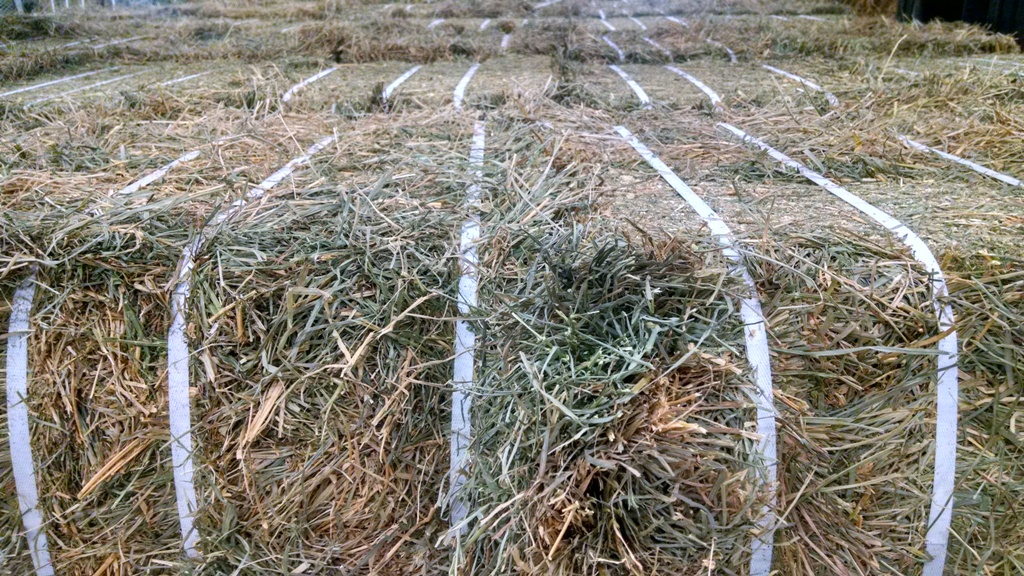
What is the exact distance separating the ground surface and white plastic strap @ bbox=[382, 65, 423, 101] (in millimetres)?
1251

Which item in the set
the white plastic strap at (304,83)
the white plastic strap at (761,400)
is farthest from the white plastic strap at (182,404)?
the white plastic strap at (304,83)

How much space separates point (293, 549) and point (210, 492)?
30cm

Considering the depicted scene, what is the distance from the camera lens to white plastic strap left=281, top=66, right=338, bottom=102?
4082 millimetres

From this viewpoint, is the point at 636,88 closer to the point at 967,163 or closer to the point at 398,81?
the point at 398,81

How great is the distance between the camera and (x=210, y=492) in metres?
2.18

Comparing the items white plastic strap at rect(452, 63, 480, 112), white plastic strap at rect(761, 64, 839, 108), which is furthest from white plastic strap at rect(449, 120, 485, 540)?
white plastic strap at rect(761, 64, 839, 108)

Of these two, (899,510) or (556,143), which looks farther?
(556,143)

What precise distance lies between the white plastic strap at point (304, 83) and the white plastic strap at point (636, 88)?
75.8 inches

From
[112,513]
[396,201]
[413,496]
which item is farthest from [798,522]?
[112,513]

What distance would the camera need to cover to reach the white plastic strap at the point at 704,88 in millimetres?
4008

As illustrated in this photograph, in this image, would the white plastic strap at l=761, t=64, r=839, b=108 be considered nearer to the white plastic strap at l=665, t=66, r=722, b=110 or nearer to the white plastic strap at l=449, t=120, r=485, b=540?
the white plastic strap at l=665, t=66, r=722, b=110

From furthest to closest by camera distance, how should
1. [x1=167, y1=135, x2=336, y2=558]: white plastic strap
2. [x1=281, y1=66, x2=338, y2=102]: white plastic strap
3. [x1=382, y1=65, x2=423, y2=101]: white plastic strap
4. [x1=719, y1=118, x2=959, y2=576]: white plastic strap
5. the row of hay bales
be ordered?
the row of hay bales
[x1=382, y1=65, x2=423, y2=101]: white plastic strap
[x1=281, y1=66, x2=338, y2=102]: white plastic strap
[x1=167, y1=135, x2=336, y2=558]: white plastic strap
[x1=719, y1=118, x2=959, y2=576]: white plastic strap

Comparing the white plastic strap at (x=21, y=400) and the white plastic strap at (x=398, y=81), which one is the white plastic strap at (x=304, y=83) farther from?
the white plastic strap at (x=21, y=400)

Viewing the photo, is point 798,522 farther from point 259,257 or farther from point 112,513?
point 112,513
